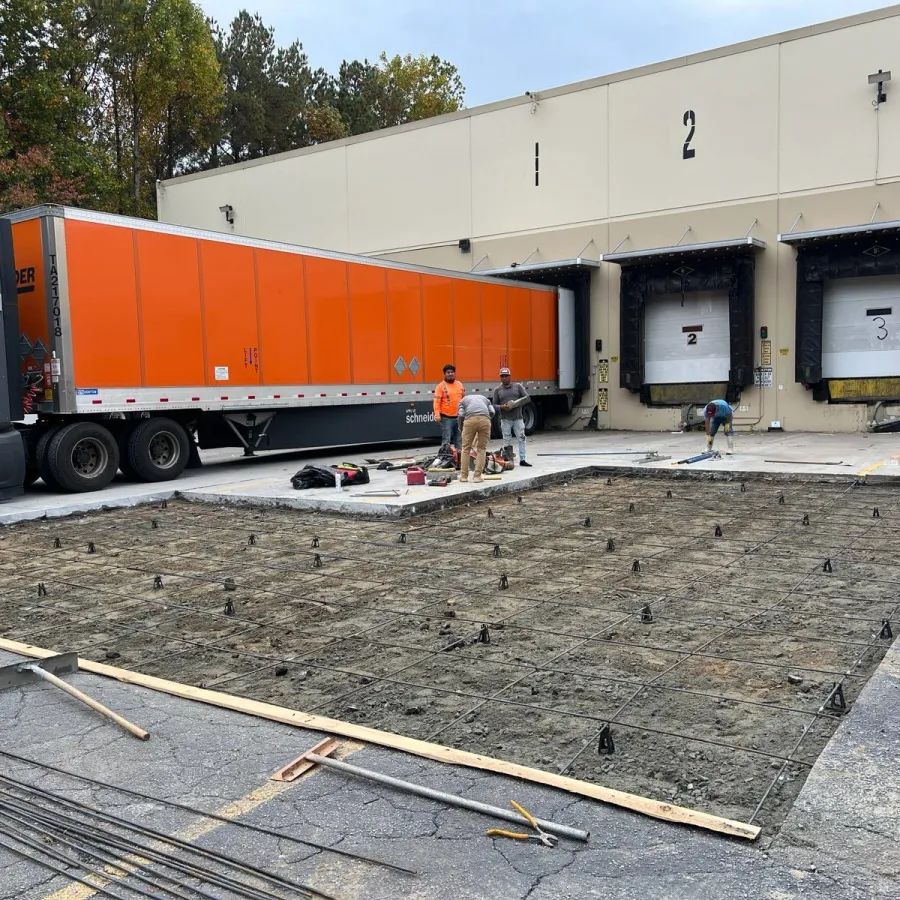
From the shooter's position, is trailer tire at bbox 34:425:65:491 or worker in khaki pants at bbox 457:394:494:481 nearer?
worker in khaki pants at bbox 457:394:494:481

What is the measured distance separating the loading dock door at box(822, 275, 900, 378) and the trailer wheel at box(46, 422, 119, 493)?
54.9ft

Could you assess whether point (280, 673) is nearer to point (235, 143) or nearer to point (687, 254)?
point (687, 254)

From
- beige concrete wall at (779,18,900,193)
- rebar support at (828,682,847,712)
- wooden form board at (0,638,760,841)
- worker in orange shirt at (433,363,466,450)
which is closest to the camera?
wooden form board at (0,638,760,841)

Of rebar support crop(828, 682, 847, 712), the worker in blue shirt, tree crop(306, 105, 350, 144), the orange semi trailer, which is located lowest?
rebar support crop(828, 682, 847, 712)

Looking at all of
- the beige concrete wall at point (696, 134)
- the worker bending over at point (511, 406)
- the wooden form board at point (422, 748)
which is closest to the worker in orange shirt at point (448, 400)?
the worker bending over at point (511, 406)

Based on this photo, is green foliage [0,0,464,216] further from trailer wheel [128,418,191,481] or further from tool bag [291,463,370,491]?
tool bag [291,463,370,491]

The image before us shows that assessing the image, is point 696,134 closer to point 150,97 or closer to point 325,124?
point 150,97

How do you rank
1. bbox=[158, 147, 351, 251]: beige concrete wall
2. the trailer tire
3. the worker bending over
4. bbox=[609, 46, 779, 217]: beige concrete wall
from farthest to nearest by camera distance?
bbox=[158, 147, 351, 251]: beige concrete wall → bbox=[609, 46, 779, 217]: beige concrete wall → the worker bending over → the trailer tire

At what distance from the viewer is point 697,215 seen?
22.3 m

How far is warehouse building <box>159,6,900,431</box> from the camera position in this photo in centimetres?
2020

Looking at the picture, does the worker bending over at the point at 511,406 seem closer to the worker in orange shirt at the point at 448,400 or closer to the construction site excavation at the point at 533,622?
the worker in orange shirt at the point at 448,400

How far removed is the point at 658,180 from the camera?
2270 cm

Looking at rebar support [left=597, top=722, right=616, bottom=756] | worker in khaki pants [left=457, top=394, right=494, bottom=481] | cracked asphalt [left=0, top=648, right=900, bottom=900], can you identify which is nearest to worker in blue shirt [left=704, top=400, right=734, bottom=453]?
worker in khaki pants [left=457, top=394, right=494, bottom=481]

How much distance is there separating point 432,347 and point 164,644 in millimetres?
13621
